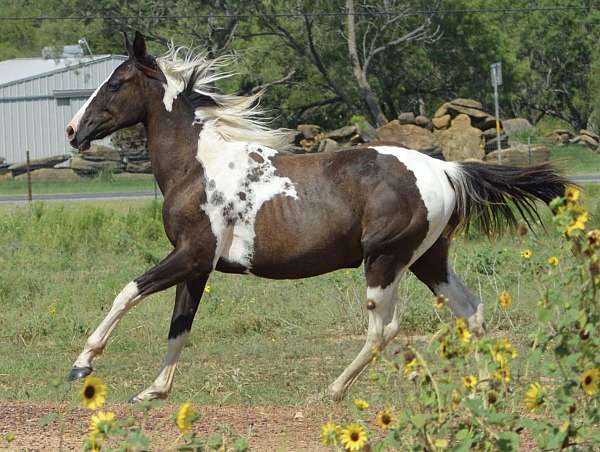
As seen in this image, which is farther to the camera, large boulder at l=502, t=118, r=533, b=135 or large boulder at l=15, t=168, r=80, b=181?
large boulder at l=502, t=118, r=533, b=135

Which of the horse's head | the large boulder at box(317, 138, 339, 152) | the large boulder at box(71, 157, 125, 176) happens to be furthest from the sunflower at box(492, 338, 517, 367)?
the large boulder at box(71, 157, 125, 176)

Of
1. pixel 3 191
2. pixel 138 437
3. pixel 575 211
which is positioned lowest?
pixel 3 191

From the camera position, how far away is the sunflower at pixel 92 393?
381 cm

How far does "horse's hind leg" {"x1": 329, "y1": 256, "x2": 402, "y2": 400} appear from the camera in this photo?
767cm

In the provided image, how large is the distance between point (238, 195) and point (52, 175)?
91.3 feet

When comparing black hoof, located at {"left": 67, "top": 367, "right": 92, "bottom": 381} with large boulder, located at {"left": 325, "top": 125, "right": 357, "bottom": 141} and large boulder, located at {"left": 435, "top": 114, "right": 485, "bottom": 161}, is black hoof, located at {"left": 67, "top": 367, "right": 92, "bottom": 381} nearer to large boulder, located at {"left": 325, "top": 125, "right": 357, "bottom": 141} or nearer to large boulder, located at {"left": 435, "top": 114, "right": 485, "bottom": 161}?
large boulder, located at {"left": 435, "top": 114, "right": 485, "bottom": 161}

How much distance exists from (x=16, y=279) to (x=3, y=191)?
19.7 m

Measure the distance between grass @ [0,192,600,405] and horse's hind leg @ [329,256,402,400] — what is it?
255 millimetres

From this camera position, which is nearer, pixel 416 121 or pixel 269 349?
pixel 269 349

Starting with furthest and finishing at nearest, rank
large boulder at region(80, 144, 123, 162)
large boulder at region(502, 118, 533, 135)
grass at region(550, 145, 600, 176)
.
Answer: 1. large boulder at region(502, 118, 533, 135)
2. large boulder at region(80, 144, 123, 162)
3. grass at region(550, 145, 600, 176)

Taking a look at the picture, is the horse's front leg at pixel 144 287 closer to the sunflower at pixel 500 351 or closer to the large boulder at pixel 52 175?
the sunflower at pixel 500 351

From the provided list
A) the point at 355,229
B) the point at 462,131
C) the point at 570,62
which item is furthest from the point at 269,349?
the point at 570,62

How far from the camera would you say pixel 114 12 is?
133ft

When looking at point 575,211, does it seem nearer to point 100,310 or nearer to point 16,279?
point 100,310
